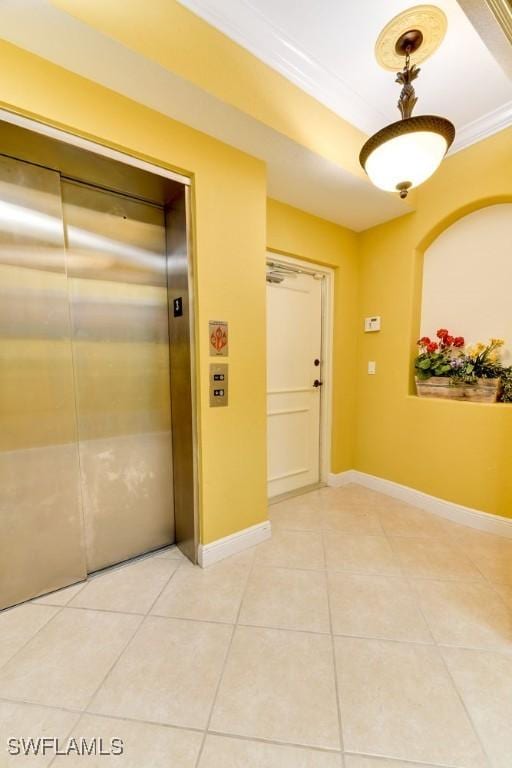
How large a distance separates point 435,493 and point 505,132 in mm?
2575

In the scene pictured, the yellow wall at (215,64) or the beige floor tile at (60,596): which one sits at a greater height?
the yellow wall at (215,64)

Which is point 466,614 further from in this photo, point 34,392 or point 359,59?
point 359,59

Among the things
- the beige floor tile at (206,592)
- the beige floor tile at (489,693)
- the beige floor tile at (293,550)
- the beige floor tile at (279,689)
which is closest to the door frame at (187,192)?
the beige floor tile at (206,592)

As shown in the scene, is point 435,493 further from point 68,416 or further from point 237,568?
point 68,416

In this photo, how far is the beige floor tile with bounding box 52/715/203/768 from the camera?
87 centimetres

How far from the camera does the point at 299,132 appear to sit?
63.7 inches

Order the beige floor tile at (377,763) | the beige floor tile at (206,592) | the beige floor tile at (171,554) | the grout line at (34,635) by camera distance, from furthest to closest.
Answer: the beige floor tile at (171,554) < the beige floor tile at (206,592) < the grout line at (34,635) < the beige floor tile at (377,763)

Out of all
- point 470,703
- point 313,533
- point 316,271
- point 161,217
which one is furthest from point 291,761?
point 316,271

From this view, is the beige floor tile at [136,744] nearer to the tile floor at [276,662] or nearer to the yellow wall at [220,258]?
the tile floor at [276,662]

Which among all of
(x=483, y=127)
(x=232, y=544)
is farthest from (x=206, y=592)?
(x=483, y=127)

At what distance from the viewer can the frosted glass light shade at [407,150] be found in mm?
1247

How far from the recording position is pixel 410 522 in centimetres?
221

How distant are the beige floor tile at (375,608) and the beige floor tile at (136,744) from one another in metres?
0.70
